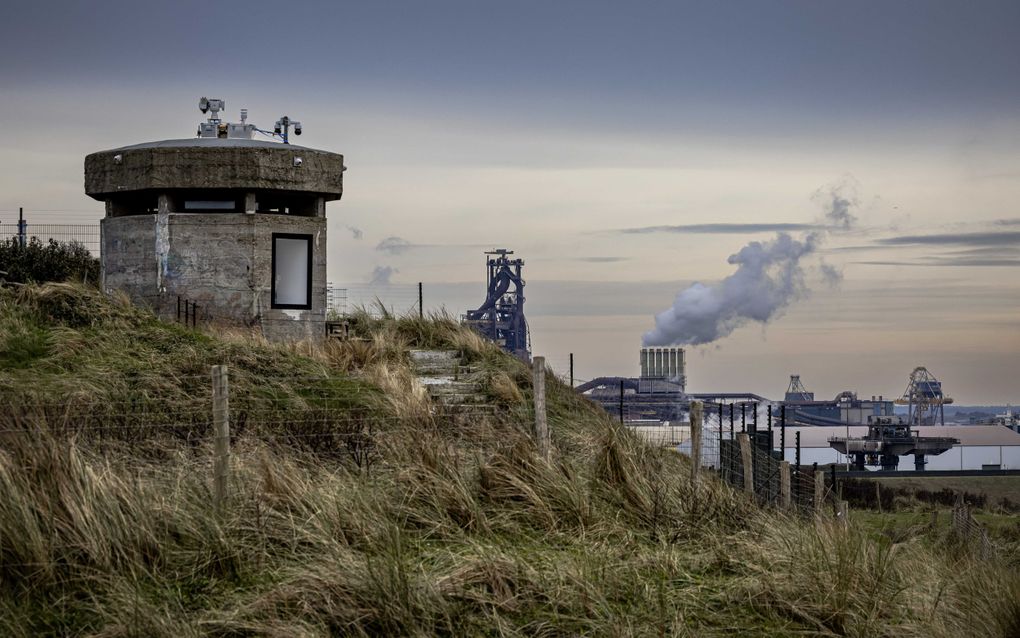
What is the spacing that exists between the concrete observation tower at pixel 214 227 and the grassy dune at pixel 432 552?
34.8 feet

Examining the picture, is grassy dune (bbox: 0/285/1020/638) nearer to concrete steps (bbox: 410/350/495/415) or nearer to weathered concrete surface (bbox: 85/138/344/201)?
concrete steps (bbox: 410/350/495/415)

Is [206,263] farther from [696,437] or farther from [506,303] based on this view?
[506,303]

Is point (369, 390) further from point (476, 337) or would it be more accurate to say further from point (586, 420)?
point (476, 337)

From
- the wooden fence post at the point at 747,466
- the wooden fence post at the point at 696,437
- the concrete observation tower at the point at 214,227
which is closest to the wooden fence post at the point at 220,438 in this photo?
the wooden fence post at the point at 696,437

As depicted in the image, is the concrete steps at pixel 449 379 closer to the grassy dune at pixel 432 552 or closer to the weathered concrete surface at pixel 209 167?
the weathered concrete surface at pixel 209 167

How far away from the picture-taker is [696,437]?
10.7 m

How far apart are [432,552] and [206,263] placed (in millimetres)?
14326

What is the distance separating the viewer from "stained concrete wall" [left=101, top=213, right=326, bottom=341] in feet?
69.7

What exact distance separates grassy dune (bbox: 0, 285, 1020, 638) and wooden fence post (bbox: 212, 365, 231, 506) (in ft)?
0.39

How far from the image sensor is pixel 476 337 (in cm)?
2225

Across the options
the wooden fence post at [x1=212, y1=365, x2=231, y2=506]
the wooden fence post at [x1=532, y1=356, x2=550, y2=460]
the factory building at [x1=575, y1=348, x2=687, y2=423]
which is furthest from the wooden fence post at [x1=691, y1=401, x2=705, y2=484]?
the factory building at [x1=575, y1=348, x2=687, y2=423]

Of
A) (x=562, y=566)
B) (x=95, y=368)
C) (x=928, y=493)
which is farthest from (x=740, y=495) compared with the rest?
(x=928, y=493)

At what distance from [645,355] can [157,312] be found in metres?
127

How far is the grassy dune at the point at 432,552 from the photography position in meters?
7.03
